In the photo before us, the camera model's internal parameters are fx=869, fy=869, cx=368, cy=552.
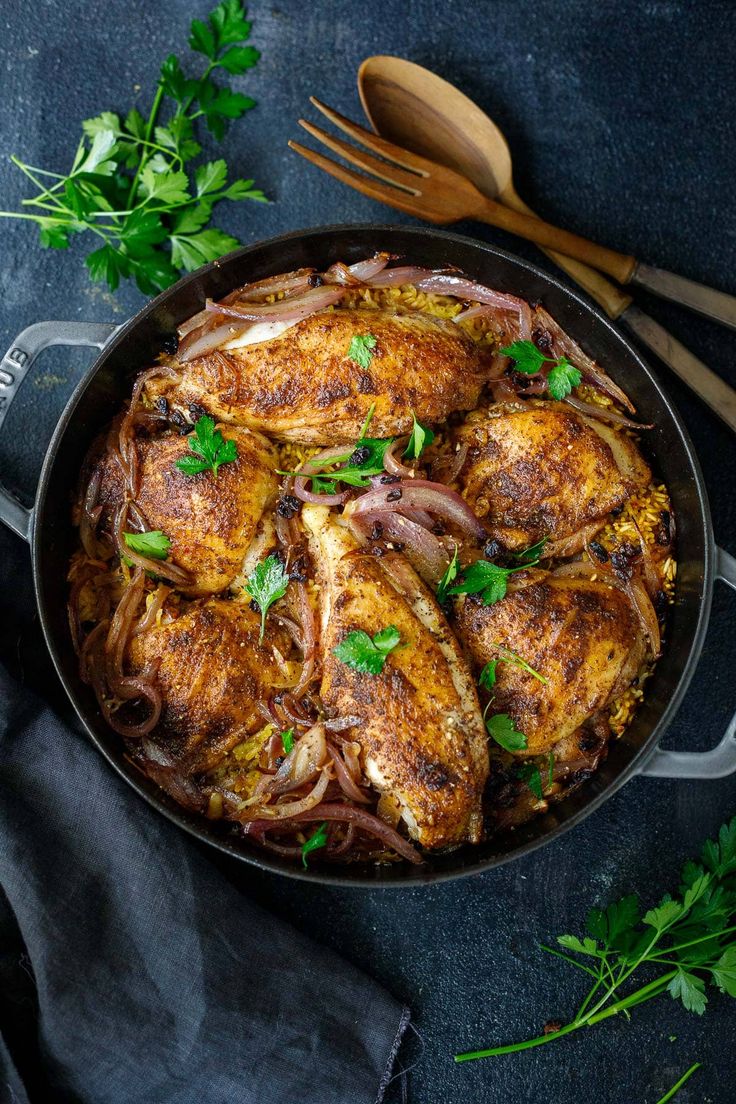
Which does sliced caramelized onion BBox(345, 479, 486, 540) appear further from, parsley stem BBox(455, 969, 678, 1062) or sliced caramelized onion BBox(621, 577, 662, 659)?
parsley stem BBox(455, 969, 678, 1062)

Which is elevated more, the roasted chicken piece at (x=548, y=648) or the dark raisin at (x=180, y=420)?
the dark raisin at (x=180, y=420)

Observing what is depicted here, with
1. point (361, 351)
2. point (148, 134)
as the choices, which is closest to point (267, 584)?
point (361, 351)

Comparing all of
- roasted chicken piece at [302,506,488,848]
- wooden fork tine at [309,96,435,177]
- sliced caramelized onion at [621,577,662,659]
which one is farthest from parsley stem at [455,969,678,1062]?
wooden fork tine at [309,96,435,177]

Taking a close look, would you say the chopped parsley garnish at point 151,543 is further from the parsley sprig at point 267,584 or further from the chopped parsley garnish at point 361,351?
the chopped parsley garnish at point 361,351

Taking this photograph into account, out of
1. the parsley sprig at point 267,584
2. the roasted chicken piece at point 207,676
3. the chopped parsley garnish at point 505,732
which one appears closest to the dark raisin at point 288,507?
the parsley sprig at point 267,584

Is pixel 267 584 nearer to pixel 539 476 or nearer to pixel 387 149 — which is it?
pixel 539 476

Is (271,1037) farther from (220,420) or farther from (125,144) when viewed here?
(125,144)

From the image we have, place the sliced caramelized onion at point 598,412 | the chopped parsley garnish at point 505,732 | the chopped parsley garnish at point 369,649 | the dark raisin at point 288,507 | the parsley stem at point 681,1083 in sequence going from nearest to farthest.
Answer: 1. the chopped parsley garnish at point 369,649
2. the chopped parsley garnish at point 505,732
3. the dark raisin at point 288,507
4. the sliced caramelized onion at point 598,412
5. the parsley stem at point 681,1083
